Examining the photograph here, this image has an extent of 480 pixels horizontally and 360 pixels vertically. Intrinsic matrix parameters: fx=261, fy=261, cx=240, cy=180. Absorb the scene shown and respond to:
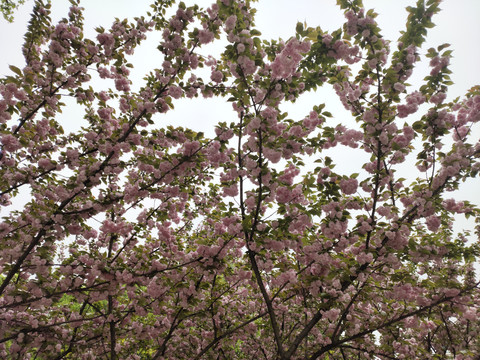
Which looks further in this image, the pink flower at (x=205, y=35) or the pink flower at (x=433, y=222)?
the pink flower at (x=205, y=35)

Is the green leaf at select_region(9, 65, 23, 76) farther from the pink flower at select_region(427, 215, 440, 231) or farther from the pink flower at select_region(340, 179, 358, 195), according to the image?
the pink flower at select_region(427, 215, 440, 231)

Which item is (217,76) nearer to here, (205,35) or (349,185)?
(205,35)

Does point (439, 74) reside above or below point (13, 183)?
above

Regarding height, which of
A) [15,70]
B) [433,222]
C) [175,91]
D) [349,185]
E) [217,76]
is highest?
[217,76]

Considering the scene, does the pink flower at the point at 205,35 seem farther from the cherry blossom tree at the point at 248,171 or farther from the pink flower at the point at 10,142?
the pink flower at the point at 10,142

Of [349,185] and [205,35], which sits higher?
[205,35]

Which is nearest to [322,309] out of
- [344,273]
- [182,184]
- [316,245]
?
[344,273]

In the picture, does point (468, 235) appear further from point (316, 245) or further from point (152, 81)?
point (152, 81)

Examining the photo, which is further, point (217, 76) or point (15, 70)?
point (217, 76)

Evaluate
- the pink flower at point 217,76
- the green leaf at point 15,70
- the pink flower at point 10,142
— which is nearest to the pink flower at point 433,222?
the pink flower at point 217,76

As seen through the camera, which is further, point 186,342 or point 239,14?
point 186,342

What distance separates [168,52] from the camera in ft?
15.2

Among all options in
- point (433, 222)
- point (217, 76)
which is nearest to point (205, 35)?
point (217, 76)

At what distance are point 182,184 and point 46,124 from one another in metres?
2.99
